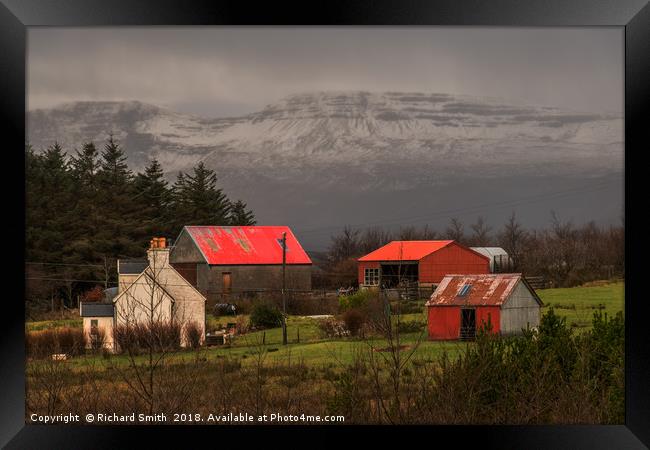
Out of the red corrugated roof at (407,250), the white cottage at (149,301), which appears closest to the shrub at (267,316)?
the white cottage at (149,301)

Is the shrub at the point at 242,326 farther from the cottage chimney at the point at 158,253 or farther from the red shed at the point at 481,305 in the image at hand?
the red shed at the point at 481,305

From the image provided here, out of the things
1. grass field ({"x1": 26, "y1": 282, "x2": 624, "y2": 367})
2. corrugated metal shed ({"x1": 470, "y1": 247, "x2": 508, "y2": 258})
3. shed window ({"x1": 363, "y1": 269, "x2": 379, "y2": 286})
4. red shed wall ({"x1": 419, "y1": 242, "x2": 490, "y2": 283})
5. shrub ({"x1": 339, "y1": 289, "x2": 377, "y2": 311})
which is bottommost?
Result: grass field ({"x1": 26, "y1": 282, "x2": 624, "y2": 367})

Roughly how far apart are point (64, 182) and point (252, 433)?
362 cm

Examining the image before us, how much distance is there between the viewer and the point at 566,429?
197 inches

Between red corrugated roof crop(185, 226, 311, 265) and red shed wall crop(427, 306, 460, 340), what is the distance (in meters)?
1.20

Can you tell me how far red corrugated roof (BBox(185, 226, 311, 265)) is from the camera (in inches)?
285

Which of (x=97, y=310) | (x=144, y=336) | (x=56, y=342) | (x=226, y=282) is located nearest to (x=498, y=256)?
(x=226, y=282)

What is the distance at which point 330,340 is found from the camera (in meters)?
7.57

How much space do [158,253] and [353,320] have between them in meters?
1.81

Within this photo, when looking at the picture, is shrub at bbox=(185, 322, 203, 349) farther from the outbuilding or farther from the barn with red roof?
the outbuilding

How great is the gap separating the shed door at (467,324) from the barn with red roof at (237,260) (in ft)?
4.68

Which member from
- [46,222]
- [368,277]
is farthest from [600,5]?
[46,222]

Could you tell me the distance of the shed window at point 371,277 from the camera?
702 centimetres

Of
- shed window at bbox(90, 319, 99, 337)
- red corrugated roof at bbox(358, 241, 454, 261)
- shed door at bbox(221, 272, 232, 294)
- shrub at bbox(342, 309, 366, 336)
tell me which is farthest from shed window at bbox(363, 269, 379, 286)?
shed window at bbox(90, 319, 99, 337)
